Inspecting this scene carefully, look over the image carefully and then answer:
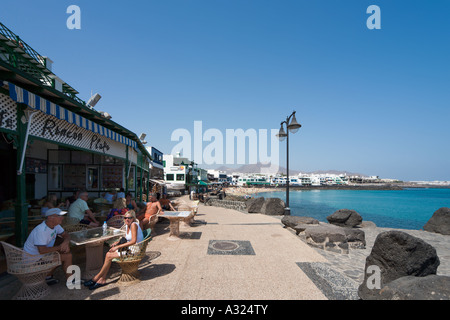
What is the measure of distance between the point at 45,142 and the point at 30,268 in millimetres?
7691

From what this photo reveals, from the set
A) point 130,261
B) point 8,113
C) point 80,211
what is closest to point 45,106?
point 8,113

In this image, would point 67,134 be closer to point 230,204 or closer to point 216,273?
point 216,273

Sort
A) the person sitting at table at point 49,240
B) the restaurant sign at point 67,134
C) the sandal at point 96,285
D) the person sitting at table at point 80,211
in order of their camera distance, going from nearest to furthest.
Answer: the person sitting at table at point 49,240
the sandal at point 96,285
the restaurant sign at point 67,134
the person sitting at table at point 80,211

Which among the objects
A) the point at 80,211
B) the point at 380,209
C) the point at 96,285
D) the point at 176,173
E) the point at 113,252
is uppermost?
the point at 80,211

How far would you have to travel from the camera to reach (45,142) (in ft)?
31.5

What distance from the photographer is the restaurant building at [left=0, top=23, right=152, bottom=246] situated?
484 centimetres

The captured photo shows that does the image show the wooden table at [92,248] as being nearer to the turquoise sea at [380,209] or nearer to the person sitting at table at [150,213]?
the person sitting at table at [150,213]

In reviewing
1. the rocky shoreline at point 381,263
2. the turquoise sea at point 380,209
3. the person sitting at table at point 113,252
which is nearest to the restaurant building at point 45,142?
the person sitting at table at point 113,252

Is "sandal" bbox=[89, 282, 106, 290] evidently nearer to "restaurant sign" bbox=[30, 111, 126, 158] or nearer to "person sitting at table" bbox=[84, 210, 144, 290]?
"person sitting at table" bbox=[84, 210, 144, 290]

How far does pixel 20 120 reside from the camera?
493 centimetres

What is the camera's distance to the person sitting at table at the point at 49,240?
13.1ft

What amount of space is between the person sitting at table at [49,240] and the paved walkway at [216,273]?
1.86ft
